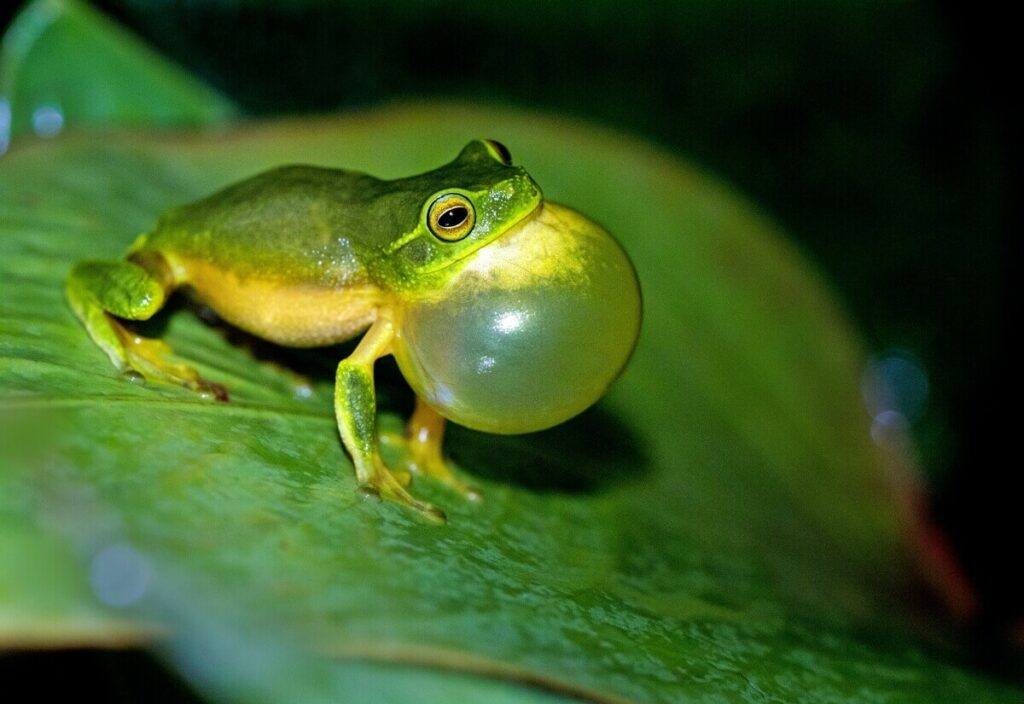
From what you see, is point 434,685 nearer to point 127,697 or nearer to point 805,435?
point 127,697

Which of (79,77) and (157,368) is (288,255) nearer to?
(157,368)

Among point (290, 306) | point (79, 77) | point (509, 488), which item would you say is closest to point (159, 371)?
point (290, 306)

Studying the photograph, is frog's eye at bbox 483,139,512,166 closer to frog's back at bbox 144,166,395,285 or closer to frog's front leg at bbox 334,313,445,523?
frog's back at bbox 144,166,395,285

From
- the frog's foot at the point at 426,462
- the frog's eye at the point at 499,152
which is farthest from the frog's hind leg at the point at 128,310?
the frog's eye at the point at 499,152

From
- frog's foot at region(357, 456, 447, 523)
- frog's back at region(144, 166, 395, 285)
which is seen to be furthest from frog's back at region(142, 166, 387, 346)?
frog's foot at region(357, 456, 447, 523)

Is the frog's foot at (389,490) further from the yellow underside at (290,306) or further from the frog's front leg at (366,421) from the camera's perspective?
the yellow underside at (290,306)
